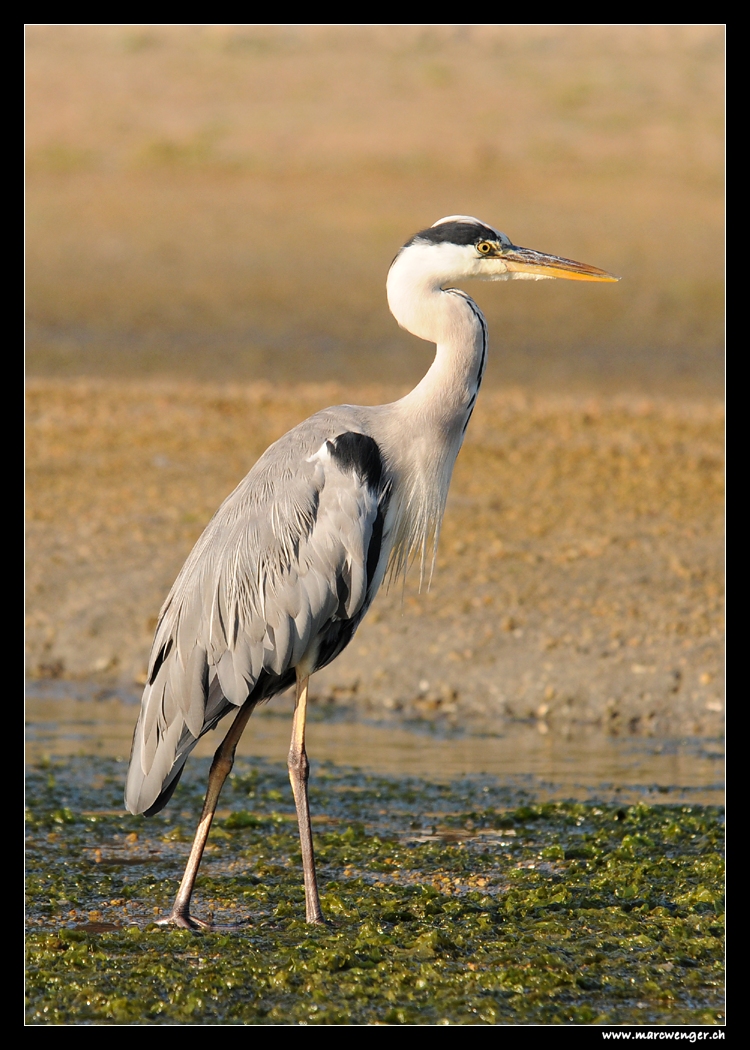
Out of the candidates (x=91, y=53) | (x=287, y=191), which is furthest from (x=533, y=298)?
(x=91, y=53)

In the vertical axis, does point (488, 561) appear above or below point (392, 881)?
above

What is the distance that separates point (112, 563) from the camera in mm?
9758

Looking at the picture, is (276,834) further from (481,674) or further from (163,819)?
(481,674)

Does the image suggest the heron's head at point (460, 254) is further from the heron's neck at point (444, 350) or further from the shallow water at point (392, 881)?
the shallow water at point (392, 881)

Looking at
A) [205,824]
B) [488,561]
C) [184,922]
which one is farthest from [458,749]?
[184,922]

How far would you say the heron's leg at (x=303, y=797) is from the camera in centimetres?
503

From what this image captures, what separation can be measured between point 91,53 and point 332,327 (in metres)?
14.4

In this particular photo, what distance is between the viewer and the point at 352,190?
2825cm

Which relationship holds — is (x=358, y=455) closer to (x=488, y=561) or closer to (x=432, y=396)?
(x=432, y=396)

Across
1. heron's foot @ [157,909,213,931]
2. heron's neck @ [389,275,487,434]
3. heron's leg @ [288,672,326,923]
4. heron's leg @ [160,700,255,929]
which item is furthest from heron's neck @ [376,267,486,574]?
heron's foot @ [157,909,213,931]

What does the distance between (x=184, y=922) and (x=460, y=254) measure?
8.59 feet

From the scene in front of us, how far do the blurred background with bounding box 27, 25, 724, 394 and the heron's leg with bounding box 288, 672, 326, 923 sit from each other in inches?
560

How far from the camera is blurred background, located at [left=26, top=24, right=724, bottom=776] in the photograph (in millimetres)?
8734

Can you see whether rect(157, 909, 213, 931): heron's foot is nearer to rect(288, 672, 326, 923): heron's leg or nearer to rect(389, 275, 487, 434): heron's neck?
rect(288, 672, 326, 923): heron's leg
